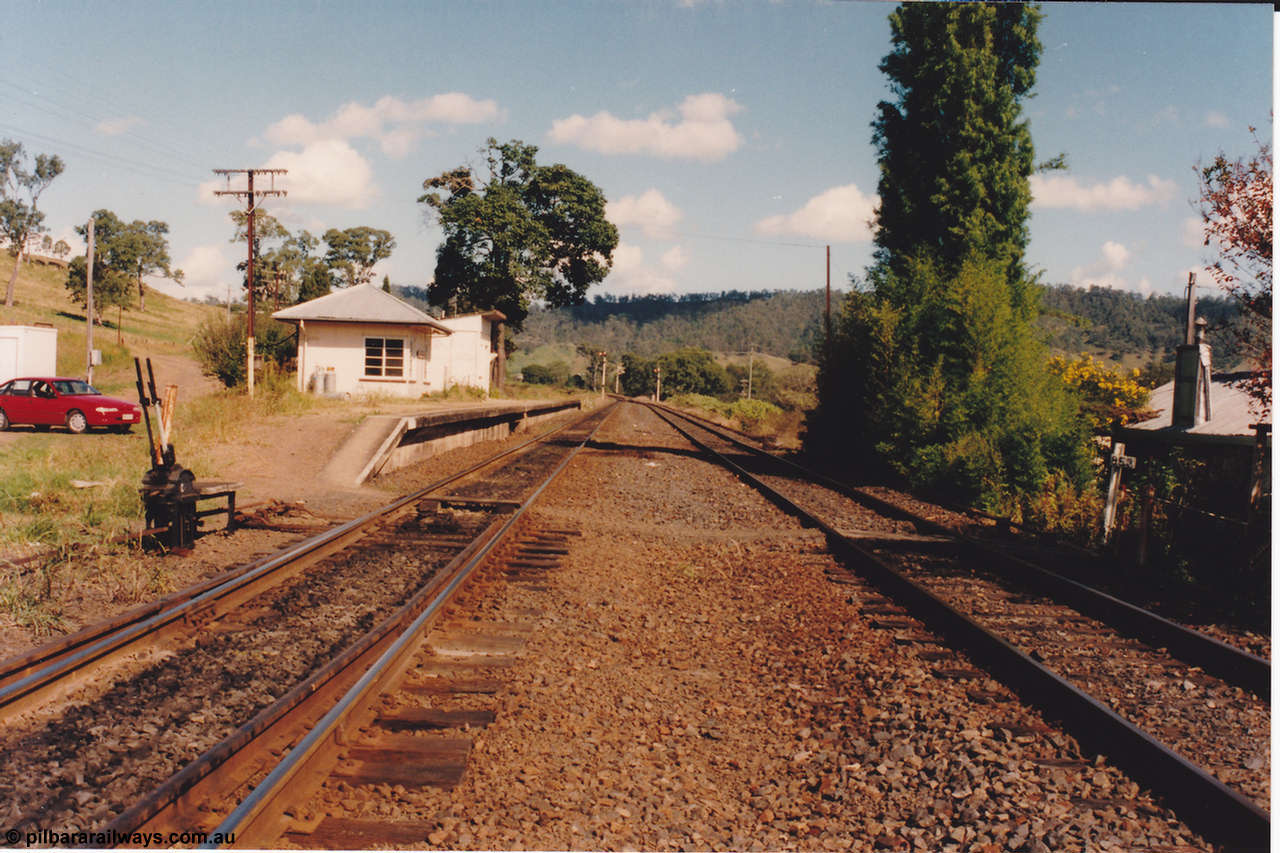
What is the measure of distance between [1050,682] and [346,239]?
88160 mm

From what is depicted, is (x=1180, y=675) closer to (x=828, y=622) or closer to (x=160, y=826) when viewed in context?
(x=828, y=622)

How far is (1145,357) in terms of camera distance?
92.1m

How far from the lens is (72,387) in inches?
795

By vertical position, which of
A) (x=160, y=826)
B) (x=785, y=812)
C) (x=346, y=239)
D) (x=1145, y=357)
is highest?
(x=346, y=239)

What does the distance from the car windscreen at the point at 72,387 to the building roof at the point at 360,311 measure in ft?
34.5

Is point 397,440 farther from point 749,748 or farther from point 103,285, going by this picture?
point 103,285

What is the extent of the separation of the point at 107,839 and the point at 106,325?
68.5 metres

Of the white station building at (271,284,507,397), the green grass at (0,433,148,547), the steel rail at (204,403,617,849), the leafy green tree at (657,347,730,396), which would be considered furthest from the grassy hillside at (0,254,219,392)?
the leafy green tree at (657,347,730,396)

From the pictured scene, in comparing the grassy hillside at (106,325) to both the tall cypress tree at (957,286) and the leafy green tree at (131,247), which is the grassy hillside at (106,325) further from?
the tall cypress tree at (957,286)

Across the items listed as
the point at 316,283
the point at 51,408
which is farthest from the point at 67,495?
the point at 316,283

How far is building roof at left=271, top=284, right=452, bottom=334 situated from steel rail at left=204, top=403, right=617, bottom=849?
26.1 m

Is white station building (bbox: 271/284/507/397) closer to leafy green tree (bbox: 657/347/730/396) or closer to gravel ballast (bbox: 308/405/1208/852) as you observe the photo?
gravel ballast (bbox: 308/405/1208/852)

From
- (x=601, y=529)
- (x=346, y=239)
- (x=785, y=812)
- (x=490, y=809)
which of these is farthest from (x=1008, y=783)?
(x=346, y=239)

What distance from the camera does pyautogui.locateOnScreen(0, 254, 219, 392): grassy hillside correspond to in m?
43.5
